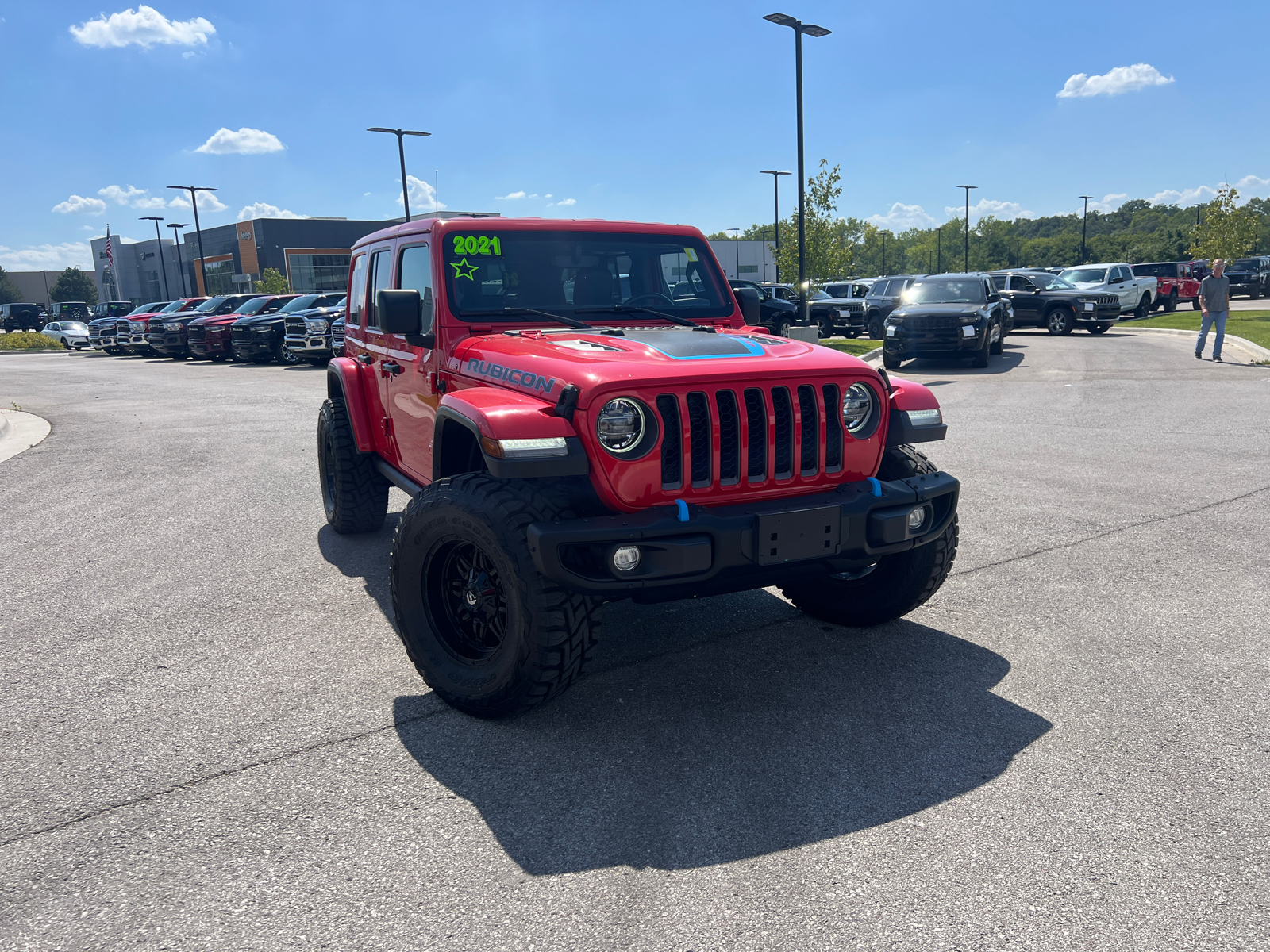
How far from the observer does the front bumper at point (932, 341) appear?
17312 millimetres

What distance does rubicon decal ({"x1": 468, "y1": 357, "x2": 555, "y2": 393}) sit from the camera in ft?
11.8

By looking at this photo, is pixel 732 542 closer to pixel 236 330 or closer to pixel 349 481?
pixel 349 481

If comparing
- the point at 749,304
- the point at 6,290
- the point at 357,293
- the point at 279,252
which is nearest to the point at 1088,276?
the point at 749,304

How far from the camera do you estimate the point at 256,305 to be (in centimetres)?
2816

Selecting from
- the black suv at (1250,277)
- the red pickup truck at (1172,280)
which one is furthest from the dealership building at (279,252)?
the black suv at (1250,277)

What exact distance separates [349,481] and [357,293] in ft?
4.08

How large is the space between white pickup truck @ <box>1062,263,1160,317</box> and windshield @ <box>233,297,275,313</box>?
23.2 meters

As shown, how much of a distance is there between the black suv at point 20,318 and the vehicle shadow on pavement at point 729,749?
202 ft

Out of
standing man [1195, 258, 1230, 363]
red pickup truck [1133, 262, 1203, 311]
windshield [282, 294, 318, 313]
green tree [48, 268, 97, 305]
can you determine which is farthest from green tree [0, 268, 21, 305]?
standing man [1195, 258, 1230, 363]

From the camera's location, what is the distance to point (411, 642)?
382cm

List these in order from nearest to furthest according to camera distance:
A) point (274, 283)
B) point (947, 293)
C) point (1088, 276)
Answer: point (947, 293)
point (1088, 276)
point (274, 283)

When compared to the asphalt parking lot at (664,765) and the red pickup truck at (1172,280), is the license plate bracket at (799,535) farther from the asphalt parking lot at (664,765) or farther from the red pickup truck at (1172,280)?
the red pickup truck at (1172,280)

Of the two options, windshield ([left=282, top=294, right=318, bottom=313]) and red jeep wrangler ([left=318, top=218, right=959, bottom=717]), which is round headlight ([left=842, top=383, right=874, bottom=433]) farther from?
windshield ([left=282, top=294, right=318, bottom=313])

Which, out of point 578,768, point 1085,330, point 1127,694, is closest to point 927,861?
point 578,768
